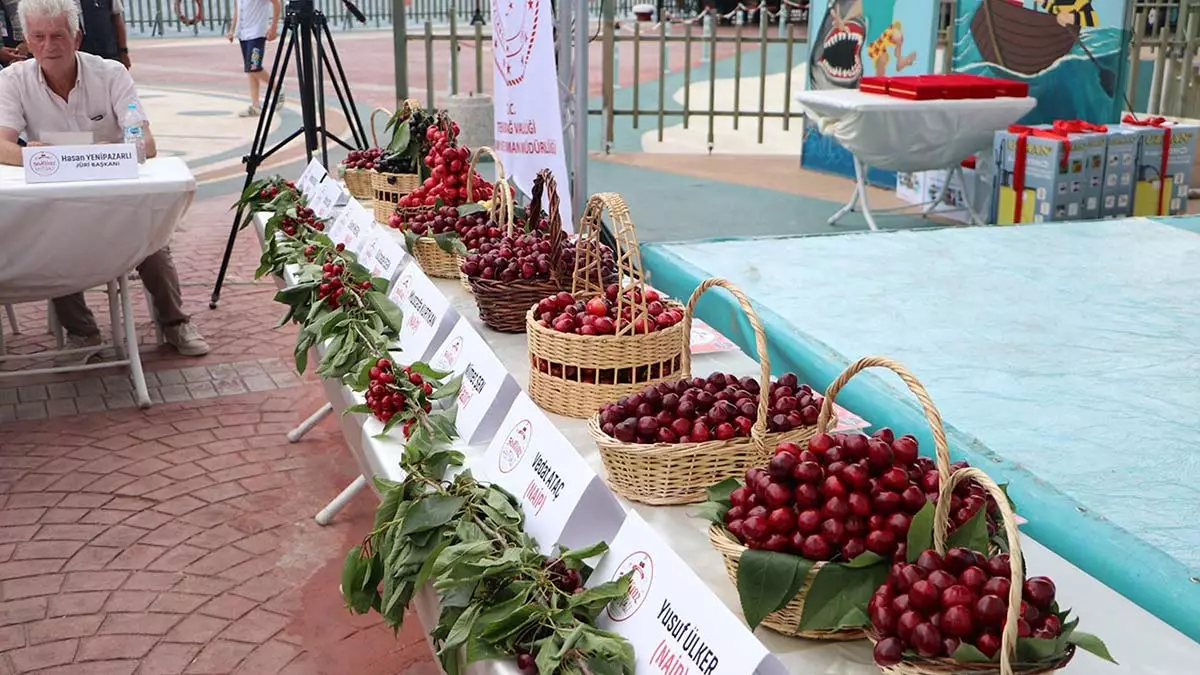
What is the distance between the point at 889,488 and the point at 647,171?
7207mm

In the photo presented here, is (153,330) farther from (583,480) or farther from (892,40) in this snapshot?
(892,40)

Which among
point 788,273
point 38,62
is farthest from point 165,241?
point 788,273

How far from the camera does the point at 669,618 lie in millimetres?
1257

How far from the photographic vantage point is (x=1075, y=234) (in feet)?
14.7

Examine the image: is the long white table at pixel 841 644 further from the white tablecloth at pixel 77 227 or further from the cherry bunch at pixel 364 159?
the cherry bunch at pixel 364 159

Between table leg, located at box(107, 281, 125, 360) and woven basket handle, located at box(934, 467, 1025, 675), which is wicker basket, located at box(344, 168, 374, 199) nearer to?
table leg, located at box(107, 281, 125, 360)

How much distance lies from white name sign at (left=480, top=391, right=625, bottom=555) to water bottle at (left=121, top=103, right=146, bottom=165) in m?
2.75

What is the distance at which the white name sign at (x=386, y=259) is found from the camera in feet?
9.05

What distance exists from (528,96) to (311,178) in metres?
0.97

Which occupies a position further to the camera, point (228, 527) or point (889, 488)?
point (228, 527)

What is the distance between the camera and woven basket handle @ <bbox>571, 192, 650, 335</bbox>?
204 cm

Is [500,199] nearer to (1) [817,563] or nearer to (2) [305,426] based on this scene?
(2) [305,426]

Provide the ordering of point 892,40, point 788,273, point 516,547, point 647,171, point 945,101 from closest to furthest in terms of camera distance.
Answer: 1. point 516,547
2. point 788,273
3. point 945,101
4. point 892,40
5. point 647,171

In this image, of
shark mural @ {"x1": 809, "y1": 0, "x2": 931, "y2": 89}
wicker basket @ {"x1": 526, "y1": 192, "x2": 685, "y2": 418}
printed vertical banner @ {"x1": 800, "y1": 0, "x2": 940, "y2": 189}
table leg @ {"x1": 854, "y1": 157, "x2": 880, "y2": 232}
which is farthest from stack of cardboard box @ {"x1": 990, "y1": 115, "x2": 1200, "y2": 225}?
wicker basket @ {"x1": 526, "y1": 192, "x2": 685, "y2": 418}
